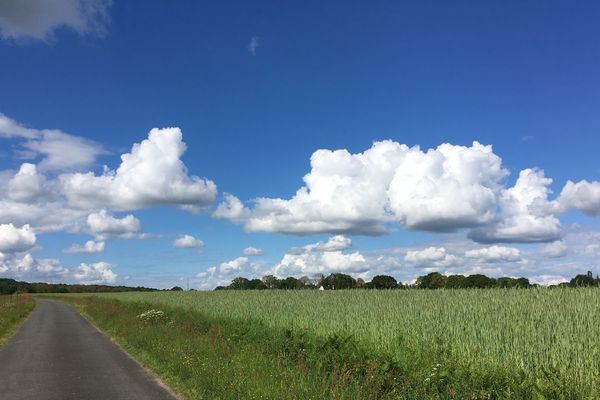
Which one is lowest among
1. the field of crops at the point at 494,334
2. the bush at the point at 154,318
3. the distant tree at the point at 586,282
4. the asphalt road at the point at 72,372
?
the asphalt road at the point at 72,372

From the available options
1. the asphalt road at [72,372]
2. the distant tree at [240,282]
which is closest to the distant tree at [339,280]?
the distant tree at [240,282]

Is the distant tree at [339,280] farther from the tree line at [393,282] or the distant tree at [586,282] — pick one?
the distant tree at [586,282]

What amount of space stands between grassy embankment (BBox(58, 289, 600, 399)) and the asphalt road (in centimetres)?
81

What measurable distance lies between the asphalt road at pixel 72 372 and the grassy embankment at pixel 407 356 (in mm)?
812

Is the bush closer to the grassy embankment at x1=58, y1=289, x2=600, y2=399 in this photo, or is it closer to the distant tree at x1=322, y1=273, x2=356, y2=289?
the grassy embankment at x1=58, y1=289, x2=600, y2=399

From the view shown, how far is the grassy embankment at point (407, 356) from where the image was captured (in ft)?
30.0

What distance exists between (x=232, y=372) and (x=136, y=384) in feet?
9.71

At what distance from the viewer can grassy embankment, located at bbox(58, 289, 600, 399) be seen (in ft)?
30.0

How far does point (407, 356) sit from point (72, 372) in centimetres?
1030

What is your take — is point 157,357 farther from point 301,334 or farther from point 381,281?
point 381,281

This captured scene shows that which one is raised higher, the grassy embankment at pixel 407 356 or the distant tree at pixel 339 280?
the distant tree at pixel 339 280

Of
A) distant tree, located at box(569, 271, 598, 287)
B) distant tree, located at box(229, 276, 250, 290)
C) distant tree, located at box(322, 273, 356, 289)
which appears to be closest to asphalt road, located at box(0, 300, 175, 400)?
distant tree, located at box(569, 271, 598, 287)

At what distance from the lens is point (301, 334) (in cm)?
1611

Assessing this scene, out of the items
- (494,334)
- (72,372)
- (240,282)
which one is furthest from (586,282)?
(240,282)
